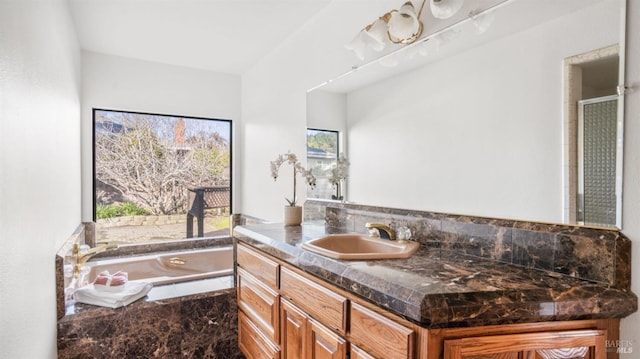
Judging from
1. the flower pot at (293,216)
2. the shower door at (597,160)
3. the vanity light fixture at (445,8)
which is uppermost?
the vanity light fixture at (445,8)

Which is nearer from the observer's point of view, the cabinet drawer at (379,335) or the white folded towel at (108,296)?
the cabinet drawer at (379,335)

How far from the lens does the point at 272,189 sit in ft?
10.1

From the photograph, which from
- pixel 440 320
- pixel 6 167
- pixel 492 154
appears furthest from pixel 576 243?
pixel 6 167

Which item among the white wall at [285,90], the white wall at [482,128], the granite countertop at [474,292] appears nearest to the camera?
the granite countertop at [474,292]

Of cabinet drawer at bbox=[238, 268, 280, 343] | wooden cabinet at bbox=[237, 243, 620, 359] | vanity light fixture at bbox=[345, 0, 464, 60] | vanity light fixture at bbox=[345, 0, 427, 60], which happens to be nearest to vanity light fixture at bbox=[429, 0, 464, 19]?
vanity light fixture at bbox=[345, 0, 464, 60]

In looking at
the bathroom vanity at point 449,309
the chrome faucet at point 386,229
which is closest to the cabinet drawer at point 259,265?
the bathroom vanity at point 449,309

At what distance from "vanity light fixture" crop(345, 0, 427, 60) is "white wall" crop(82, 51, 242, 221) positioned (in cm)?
220

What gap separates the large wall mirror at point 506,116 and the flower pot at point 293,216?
49 cm

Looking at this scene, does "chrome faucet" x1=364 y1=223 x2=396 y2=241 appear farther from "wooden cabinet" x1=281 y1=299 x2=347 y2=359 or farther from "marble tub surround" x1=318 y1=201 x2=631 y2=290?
"wooden cabinet" x1=281 y1=299 x2=347 y2=359

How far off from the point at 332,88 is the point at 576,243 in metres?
1.63

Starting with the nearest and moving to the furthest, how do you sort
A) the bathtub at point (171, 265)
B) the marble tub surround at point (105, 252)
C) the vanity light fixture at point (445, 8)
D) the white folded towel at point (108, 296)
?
the vanity light fixture at point (445, 8), the marble tub surround at point (105, 252), the white folded towel at point (108, 296), the bathtub at point (171, 265)

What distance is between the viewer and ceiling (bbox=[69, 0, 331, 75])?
2.27m

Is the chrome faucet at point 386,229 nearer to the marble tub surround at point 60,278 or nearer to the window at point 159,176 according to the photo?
the marble tub surround at point 60,278

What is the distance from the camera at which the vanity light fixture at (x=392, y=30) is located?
63.0 inches
